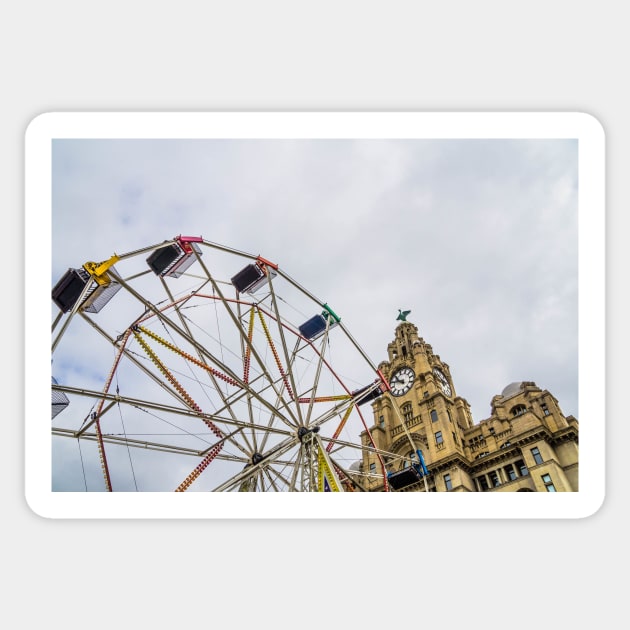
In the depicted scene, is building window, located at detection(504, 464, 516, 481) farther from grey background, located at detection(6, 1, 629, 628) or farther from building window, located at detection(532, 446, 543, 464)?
grey background, located at detection(6, 1, 629, 628)

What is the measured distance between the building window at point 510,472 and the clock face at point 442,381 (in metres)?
10.6

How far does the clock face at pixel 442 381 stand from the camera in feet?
155

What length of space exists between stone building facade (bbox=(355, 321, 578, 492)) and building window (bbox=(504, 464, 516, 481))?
7 cm

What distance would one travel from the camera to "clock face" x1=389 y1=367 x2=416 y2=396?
47625mm

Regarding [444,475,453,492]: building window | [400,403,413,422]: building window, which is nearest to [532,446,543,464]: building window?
[444,475,453,492]: building window

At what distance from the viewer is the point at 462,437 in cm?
4219

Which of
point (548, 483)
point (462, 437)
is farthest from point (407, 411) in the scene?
point (548, 483)

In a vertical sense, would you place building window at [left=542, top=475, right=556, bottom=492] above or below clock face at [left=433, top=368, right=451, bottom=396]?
below

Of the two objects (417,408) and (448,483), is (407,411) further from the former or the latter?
(448,483)
